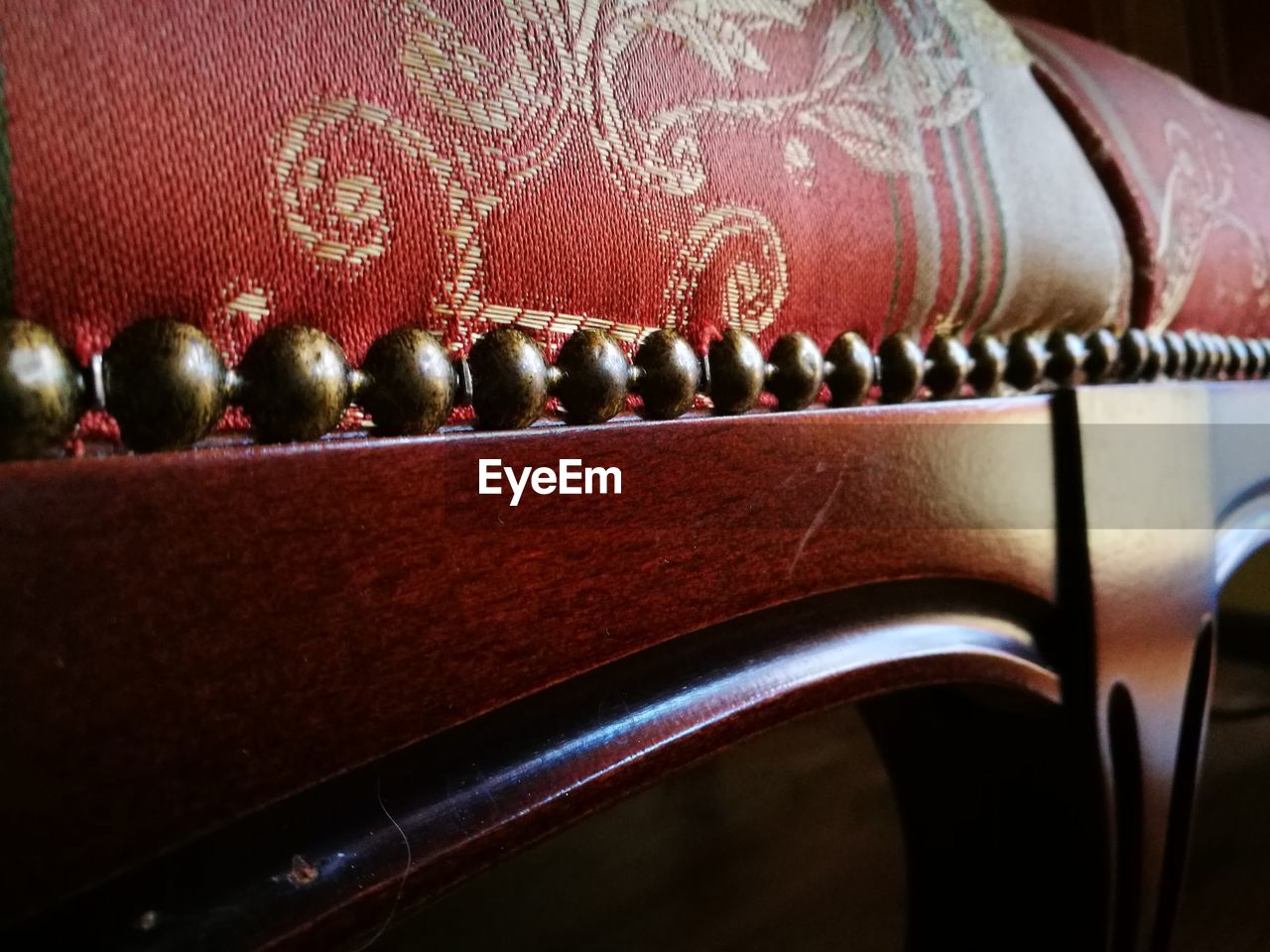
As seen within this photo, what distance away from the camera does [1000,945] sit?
36 centimetres

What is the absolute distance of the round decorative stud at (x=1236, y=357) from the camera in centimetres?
36

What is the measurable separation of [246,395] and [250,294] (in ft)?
0.06

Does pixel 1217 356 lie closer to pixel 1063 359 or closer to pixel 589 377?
pixel 1063 359

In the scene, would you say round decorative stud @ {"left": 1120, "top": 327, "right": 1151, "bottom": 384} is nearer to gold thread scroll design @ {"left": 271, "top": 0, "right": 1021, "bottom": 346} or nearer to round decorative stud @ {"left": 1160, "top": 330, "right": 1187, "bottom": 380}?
round decorative stud @ {"left": 1160, "top": 330, "right": 1187, "bottom": 380}

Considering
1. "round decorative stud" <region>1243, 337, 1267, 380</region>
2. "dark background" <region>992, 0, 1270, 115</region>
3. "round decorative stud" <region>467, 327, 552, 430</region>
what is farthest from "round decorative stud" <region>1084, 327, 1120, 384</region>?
"dark background" <region>992, 0, 1270, 115</region>

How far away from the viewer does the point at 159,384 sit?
117 mm

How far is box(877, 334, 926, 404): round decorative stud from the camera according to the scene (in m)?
A: 0.24

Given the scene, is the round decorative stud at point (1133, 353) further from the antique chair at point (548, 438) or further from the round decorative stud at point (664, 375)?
the round decorative stud at point (664, 375)

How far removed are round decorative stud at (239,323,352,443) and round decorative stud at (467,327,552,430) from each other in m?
0.03

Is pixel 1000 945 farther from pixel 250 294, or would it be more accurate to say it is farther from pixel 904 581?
pixel 250 294

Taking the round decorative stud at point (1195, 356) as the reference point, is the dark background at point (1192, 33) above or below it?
above

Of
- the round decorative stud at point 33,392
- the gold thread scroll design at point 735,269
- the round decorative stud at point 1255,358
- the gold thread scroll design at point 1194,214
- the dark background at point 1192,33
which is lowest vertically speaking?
the round decorative stud at point 1255,358

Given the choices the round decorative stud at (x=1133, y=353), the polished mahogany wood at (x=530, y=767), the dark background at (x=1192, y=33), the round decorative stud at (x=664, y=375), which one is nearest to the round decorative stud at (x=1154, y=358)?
the round decorative stud at (x=1133, y=353)

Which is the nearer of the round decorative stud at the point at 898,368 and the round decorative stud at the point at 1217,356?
the round decorative stud at the point at 898,368
